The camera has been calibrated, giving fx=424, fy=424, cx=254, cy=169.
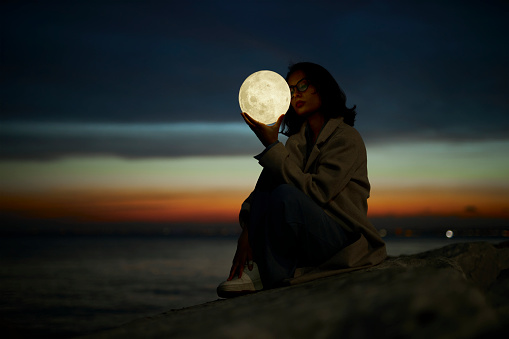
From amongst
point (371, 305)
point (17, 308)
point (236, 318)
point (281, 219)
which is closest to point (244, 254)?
point (281, 219)

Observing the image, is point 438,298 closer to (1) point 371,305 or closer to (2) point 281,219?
(1) point 371,305

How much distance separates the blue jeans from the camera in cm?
328

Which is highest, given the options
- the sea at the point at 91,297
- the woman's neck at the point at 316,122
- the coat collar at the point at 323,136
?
the woman's neck at the point at 316,122

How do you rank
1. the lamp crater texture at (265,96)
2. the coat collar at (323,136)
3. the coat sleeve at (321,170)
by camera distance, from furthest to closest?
the coat collar at (323,136) → the lamp crater texture at (265,96) → the coat sleeve at (321,170)

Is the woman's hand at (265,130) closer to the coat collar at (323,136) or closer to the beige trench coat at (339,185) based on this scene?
the beige trench coat at (339,185)

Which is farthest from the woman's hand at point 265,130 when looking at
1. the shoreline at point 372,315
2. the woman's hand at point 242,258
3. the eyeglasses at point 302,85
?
the shoreline at point 372,315

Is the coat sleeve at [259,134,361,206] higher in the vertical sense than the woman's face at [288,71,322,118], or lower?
lower

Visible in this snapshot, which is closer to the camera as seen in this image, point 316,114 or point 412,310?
point 412,310

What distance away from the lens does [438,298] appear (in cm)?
158

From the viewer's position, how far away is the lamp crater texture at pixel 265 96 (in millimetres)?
3580

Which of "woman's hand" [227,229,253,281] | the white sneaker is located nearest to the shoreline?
the white sneaker

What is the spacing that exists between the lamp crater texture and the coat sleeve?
0.31 meters

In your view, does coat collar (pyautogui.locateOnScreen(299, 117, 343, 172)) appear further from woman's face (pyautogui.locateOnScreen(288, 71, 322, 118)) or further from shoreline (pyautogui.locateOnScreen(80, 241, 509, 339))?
shoreline (pyautogui.locateOnScreen(80, 241, 509, 339))

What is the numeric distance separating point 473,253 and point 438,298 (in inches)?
186
